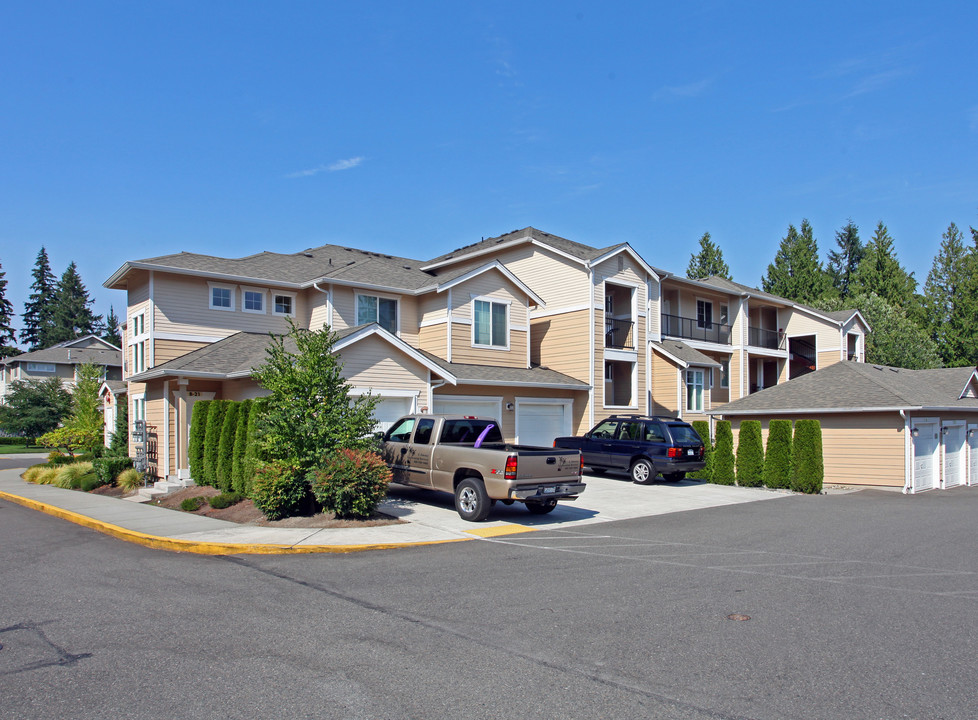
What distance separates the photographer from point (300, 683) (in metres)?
5.21

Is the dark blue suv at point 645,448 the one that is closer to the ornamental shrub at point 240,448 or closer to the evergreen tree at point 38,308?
the ornamental shrub at point 240,448

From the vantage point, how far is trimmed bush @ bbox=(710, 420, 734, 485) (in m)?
22.6

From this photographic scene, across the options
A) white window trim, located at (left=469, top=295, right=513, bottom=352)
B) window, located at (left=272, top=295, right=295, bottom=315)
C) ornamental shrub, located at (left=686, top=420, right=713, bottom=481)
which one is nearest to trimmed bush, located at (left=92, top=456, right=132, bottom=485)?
window, located at (left=272, top=295, right=295, bottom=315)

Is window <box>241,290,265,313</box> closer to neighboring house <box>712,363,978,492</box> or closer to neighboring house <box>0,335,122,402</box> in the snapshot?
neighboring house <box>712,363,978,492</box>

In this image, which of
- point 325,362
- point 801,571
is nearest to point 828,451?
point 801,571

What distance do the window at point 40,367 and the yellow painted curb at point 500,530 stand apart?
200 ft

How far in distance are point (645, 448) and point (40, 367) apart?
5824cm

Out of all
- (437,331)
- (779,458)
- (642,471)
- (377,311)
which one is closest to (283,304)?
(377,311)

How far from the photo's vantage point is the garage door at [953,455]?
2373 centimetres

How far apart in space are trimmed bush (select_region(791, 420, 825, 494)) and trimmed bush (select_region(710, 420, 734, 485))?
74.4 inches

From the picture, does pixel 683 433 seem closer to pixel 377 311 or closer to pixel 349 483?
pixel 377 311

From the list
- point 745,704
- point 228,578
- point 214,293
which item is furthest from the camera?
point 214,293

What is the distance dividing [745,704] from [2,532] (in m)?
13.1

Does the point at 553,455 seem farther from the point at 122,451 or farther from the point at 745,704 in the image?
the point at 122,451
